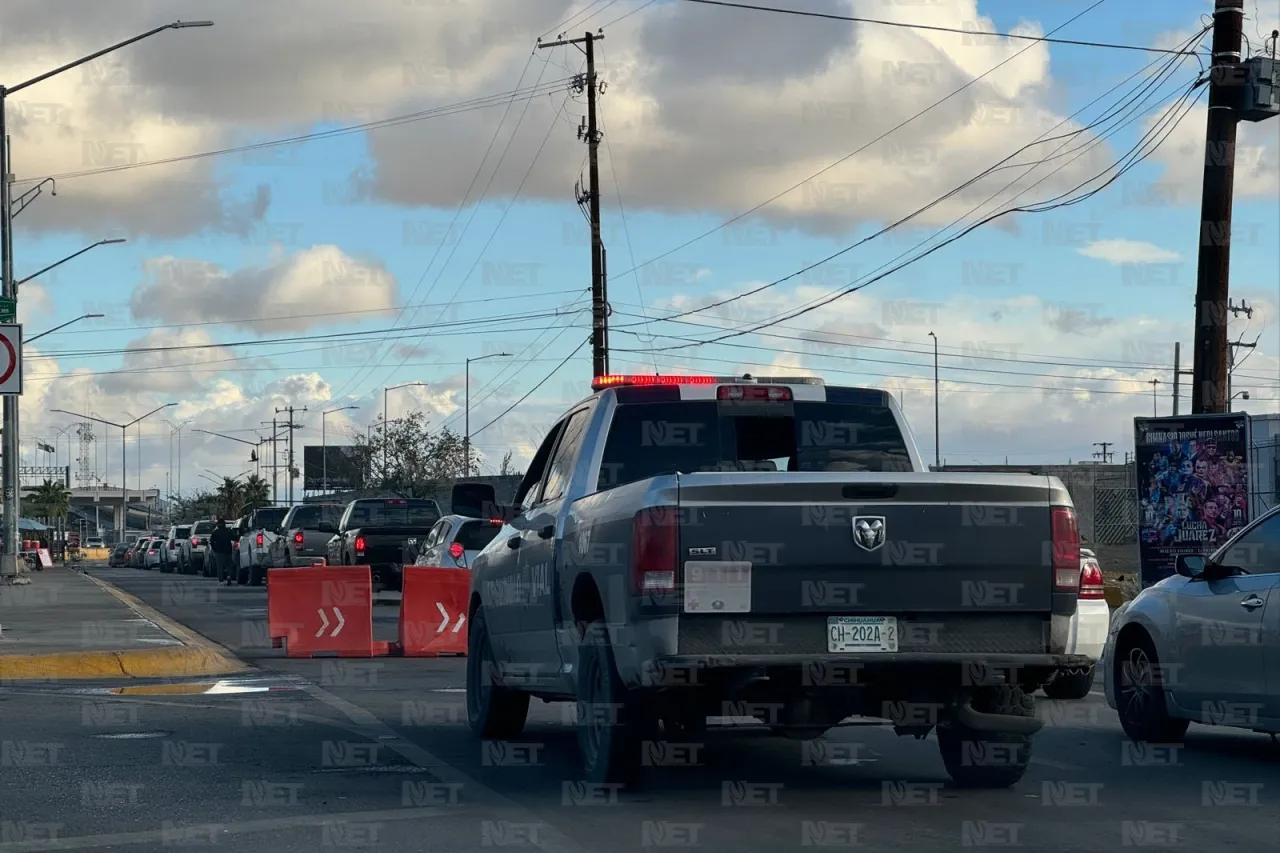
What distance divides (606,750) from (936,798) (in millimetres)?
1675

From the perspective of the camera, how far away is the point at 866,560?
798 cm

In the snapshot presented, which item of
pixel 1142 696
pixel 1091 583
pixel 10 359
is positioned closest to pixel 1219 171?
pixel 1091 583

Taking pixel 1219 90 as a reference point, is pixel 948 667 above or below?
below

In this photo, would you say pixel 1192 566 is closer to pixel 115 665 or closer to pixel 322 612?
pixel 115 665

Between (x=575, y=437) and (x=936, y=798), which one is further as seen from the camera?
(x=575, y=437)

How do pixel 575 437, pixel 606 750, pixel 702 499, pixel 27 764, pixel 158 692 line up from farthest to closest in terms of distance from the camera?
pixel 158 692 < pixel 575 437 < pixel 27 764 < pixel 606 750 < pixel 702 499

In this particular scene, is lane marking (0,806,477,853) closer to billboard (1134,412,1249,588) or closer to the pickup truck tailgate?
the pickup truck tailgate

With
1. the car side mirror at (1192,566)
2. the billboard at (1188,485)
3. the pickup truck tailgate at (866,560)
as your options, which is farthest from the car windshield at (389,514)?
the pickup truck tailgate at (866,560)

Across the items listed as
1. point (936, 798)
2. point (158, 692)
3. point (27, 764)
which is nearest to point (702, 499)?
point (936, 798)

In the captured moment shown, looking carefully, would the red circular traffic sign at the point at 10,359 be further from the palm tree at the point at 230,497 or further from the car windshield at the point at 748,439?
the palm tree at the point at 230,497

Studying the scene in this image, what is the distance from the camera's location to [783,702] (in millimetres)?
8211

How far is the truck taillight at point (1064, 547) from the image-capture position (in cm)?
819

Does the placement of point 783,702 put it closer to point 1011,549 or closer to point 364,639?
point 1011,549

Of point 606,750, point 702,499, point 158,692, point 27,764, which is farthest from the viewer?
point 158,692
